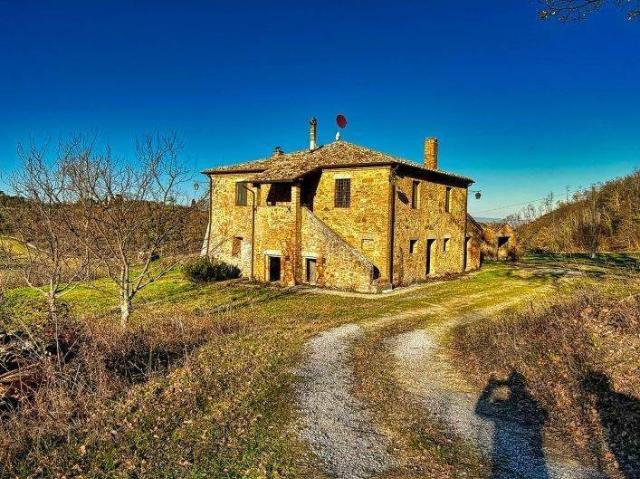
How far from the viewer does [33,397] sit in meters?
7.42

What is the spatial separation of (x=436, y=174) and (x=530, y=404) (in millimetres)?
17806

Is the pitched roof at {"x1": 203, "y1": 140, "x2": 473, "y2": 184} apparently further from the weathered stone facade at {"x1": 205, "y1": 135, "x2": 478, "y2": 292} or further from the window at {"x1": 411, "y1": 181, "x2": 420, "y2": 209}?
the window at {"x1": 411, "y1": 181, "x2": 420, "y2": 209}

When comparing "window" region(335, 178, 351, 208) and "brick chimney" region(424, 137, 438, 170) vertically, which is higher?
"brick chimney" region(424, 137, 438, 170)

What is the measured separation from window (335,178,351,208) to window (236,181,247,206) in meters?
6.30

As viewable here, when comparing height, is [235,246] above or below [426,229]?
below

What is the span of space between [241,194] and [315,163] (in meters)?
5.62

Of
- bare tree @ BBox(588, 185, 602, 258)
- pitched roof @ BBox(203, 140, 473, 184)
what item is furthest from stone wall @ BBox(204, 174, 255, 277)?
bare tree @ BBox(588, 185, 602, 258)

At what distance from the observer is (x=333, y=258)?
2095cm

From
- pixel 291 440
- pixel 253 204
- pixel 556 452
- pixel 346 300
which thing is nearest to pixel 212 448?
pixel 291 440

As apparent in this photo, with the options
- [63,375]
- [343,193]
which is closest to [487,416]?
[63,375]

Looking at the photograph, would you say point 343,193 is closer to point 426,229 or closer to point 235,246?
point 426,229

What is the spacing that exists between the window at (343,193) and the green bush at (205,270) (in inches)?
314

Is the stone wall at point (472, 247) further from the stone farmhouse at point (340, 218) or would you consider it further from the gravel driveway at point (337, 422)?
the gravel driveway at point (337, 422)

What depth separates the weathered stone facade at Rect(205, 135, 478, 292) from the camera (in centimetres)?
2064
